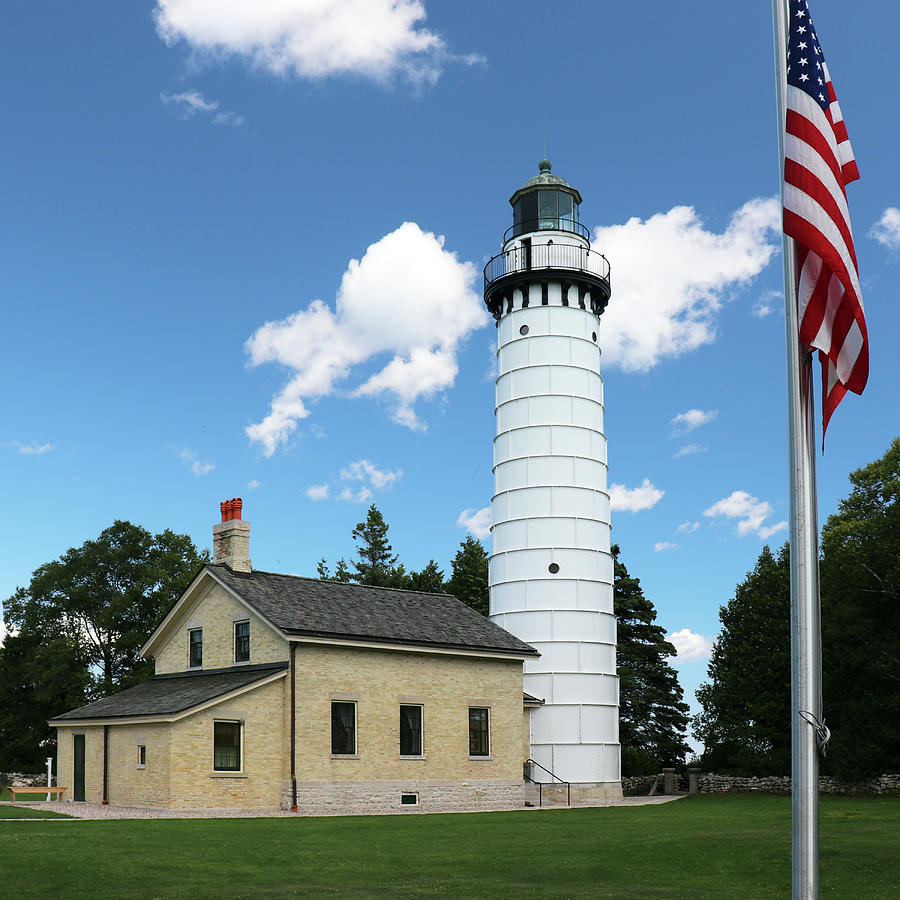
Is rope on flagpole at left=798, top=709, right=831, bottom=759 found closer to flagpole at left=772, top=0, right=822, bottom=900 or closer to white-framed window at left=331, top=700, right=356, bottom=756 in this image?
flagpole at left=772, top=0, right=822, bottom=900

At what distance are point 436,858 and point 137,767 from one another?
49.3 feet

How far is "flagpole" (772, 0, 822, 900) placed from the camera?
7953 mm

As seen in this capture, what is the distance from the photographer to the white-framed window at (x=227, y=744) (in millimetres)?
28984

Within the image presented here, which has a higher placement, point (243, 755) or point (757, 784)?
point (243, 755)

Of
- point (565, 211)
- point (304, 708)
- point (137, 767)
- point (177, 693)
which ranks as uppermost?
point (565, 211)

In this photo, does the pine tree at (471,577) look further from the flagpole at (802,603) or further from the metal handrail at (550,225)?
the flagpole at (802,603)

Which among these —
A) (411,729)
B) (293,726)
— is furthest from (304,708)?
(411,729)

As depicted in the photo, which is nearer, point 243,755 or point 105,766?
point 243,755

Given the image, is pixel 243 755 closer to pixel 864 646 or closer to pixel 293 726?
pixel 293 726

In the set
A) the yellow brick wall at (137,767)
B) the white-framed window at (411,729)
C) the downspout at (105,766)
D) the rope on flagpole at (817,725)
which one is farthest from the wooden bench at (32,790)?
the rope on flagpole at (817,725)

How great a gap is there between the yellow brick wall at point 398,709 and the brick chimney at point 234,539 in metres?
4.57

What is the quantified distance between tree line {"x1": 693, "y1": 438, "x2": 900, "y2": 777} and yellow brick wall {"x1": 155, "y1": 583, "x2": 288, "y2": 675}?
57.8 feet

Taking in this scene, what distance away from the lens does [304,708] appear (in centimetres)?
3014

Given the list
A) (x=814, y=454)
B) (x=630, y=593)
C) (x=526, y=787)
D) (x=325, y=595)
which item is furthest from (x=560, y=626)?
(x=814, y=454)
